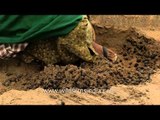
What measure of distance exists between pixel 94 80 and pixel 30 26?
67 cm

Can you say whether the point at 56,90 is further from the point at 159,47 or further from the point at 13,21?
the point at 159,47

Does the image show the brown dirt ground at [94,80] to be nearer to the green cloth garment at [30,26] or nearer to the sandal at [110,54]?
the sandal at [110,54]

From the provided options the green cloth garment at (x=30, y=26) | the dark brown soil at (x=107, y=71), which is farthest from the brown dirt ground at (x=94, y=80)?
the green cloth garment at (x=30, y=26)

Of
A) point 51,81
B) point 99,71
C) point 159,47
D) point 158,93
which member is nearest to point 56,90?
point 51,81

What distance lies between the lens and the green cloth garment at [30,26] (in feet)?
15.0

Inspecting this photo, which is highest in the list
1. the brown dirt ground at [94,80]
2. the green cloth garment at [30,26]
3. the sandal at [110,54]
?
the green cloth garment at [30,26]

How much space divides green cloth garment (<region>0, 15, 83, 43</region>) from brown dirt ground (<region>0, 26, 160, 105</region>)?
28 cm

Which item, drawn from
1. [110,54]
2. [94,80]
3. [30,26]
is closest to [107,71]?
[94,80]

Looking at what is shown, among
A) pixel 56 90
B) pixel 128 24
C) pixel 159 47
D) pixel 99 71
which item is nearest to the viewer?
pixel 56 90

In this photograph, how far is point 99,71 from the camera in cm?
462

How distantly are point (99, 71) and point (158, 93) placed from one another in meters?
0.53

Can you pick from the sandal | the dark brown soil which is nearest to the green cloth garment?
the dark brown soil

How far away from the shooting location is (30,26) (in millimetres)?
4578

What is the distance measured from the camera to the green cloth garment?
4562mm
